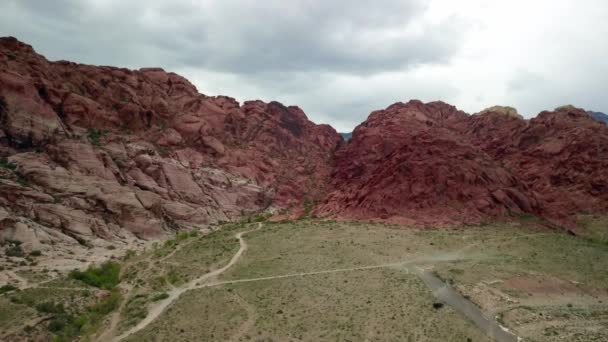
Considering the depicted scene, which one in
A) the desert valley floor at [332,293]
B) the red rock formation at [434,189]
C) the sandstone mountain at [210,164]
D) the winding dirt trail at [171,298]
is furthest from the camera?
the red rock formation at [434,189]

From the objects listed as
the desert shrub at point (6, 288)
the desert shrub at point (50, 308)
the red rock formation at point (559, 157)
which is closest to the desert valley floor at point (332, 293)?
the desert shrub at point (50, 308)

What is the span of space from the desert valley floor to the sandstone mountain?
8.77m

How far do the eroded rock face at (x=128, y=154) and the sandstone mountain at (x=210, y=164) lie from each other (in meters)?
0.20

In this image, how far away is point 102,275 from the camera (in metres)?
39.8

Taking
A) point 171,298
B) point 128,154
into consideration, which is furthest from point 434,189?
point 128,154

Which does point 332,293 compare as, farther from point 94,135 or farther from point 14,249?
point 94,135

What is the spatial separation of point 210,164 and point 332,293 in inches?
1785

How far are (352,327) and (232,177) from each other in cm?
4980

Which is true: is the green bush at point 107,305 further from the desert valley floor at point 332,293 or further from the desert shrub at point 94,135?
the desert shrub at point 94,135

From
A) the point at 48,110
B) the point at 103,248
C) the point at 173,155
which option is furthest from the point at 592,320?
the point at 48,110

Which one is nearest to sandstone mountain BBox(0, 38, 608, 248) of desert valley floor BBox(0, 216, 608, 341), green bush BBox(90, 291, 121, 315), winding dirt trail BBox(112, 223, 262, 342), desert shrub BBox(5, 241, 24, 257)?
desert shrub BBox(5, 241, 24, 257)

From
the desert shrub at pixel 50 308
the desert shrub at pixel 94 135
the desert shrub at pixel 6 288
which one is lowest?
the desert shrub at pixel 50 308

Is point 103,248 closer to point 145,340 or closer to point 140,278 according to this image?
point 140,278

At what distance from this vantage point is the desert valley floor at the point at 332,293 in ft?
96.5
